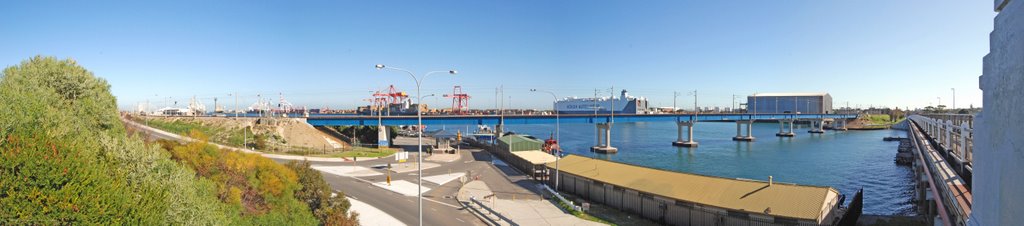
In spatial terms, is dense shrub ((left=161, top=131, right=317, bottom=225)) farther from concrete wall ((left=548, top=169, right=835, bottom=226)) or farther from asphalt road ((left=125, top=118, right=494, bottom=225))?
concrete wall ((left=548, top=169, right=835, bottom=226))

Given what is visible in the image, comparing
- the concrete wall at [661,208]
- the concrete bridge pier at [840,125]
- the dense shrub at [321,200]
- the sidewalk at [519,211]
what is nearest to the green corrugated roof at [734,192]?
the concrete wall at [661,208]

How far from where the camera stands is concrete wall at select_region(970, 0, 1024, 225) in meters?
5.47

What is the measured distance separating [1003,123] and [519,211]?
72.4ft

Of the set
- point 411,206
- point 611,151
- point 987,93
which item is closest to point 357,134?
point 611,151

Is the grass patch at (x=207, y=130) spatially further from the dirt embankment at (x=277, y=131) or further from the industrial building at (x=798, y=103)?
the industrial building at (x=798, y=103)

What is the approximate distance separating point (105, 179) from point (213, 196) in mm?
6490

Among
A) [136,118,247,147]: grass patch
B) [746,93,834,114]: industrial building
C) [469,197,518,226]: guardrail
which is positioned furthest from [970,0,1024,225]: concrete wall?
[746,93,834,114]: industrial building

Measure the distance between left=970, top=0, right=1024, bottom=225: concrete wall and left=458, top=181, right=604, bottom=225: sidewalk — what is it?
706 inches

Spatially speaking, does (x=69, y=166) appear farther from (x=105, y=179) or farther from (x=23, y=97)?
(x=23, y=97)

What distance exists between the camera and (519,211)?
2658 centimetres

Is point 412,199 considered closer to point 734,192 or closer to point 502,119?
point 734,192

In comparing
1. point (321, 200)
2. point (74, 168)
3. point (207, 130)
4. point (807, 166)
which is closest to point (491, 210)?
point (321, 200)

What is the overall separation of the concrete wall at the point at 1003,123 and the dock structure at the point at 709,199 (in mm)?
13568

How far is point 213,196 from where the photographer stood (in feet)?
61.3
